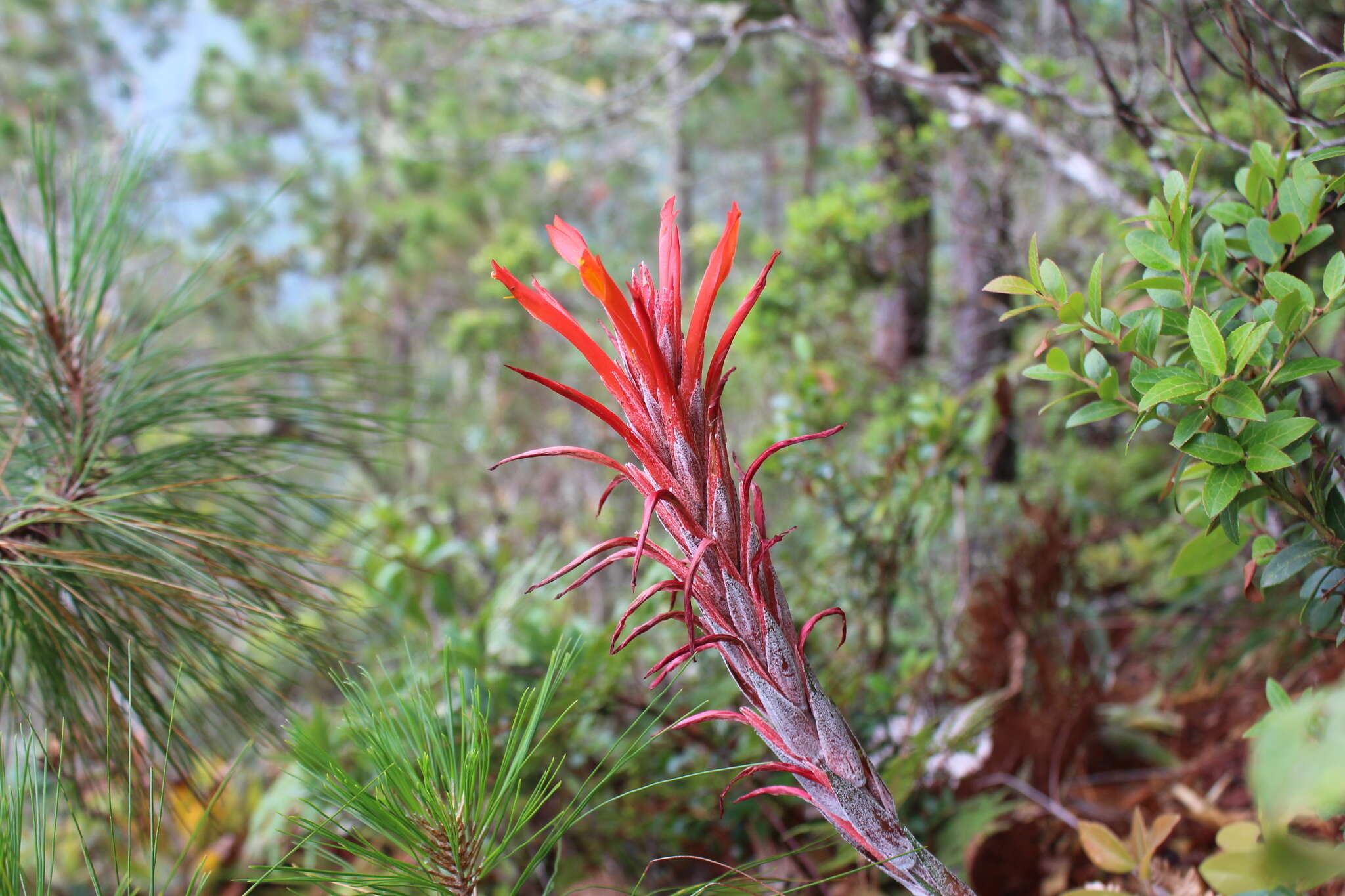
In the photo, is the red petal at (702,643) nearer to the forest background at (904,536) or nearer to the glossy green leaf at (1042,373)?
the forest background at (904,536)

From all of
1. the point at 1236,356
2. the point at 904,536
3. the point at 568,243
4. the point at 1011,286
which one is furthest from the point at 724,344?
the point at 904,536

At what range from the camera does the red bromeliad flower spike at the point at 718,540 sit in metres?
0.56

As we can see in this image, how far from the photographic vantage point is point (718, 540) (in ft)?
1.84

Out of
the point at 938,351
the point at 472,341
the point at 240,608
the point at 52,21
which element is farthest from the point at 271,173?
the point at 240,608

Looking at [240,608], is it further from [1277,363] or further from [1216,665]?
[1216,665]

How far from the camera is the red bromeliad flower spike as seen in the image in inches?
22.0

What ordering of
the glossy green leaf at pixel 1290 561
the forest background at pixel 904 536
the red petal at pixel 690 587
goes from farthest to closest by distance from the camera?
the forest background at pixel 904 536 → the glossy green leaf at pixel 1290 561 → the red petal at pixel 690 587

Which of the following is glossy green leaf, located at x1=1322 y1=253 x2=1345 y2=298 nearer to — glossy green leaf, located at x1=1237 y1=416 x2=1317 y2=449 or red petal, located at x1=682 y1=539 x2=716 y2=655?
glossy green leaf, located at x1=1237 y1=416 x2=1317 y2=449

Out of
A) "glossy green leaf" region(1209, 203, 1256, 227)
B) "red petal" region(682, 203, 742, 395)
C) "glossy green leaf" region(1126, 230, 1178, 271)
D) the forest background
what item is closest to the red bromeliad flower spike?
"red petal" region(682, 203, 742, 395)

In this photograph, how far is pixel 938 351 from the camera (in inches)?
134

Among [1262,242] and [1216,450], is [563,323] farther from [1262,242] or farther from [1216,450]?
[1262,242]

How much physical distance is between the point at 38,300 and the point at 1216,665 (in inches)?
88.3

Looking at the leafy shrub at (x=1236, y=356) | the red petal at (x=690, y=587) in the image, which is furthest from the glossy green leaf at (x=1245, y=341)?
the red petal at (x=690, y=587)

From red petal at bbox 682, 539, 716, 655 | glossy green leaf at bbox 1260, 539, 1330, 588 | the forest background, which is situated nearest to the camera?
red petal at bbox 682, 539, 716, 655
